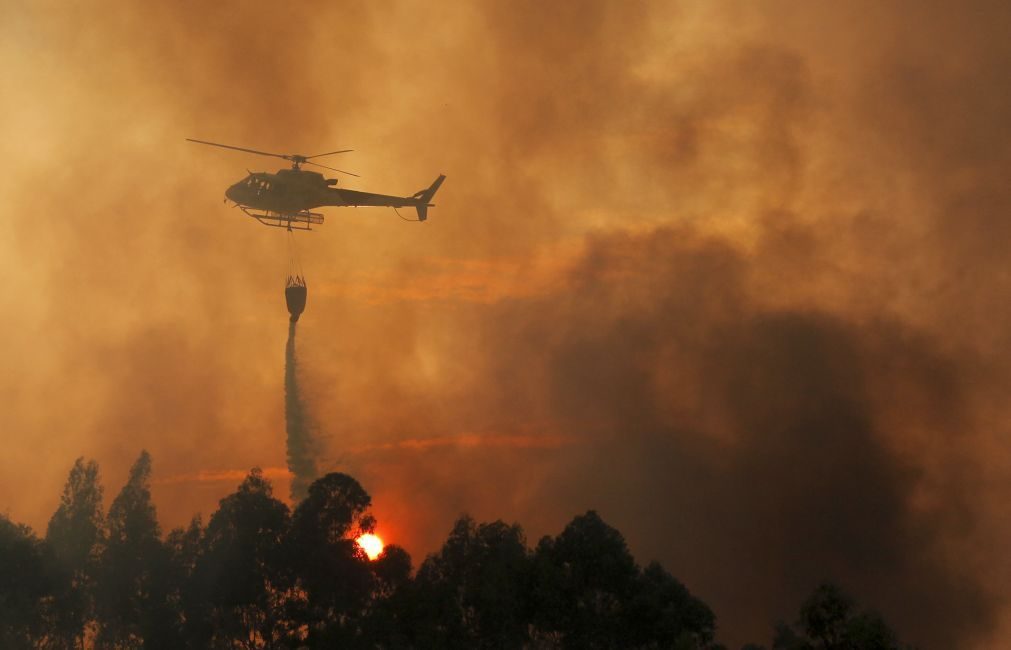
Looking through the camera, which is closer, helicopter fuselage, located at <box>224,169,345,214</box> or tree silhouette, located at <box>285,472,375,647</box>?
tree silhouette, located at <box>285,472,375,647</box>

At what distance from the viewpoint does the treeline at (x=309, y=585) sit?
9206 cm

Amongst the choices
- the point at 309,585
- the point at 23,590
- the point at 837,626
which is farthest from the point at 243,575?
the point at 837,626

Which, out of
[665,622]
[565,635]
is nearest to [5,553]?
[565,635]

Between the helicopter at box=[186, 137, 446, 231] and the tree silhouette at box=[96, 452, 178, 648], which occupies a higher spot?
the helicopter at box=[186, 137, 446, 231]

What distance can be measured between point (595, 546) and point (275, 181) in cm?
5064

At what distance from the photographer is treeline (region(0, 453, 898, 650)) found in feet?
302

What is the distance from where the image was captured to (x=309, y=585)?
10706 cm

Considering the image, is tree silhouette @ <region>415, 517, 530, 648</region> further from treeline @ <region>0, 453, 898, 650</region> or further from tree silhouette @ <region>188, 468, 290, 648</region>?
tree silhouette @ <region>188, 468, 290, 648</region>

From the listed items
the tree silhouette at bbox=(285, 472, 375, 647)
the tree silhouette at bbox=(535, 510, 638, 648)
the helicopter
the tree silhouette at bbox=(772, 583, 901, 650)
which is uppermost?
the helicopter

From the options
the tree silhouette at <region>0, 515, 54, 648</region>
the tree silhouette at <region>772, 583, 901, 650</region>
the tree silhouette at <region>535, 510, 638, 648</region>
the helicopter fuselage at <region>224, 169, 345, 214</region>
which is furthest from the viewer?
the helicopter fuselage at <region>224, 169, 345, 214</region>

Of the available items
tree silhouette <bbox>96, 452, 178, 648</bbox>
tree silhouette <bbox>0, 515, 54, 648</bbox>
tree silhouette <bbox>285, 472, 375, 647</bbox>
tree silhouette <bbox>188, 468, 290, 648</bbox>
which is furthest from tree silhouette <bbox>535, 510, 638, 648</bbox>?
tree silhouette <bbox>0, 515, 54, 648</bbox>

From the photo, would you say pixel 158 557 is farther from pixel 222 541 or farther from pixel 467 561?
pixel 467 561

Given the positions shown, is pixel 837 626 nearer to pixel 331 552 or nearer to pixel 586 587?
pixel 586 587

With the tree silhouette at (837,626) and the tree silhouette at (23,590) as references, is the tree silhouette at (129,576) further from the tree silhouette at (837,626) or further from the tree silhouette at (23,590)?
the tree silhouette at (837,626)
